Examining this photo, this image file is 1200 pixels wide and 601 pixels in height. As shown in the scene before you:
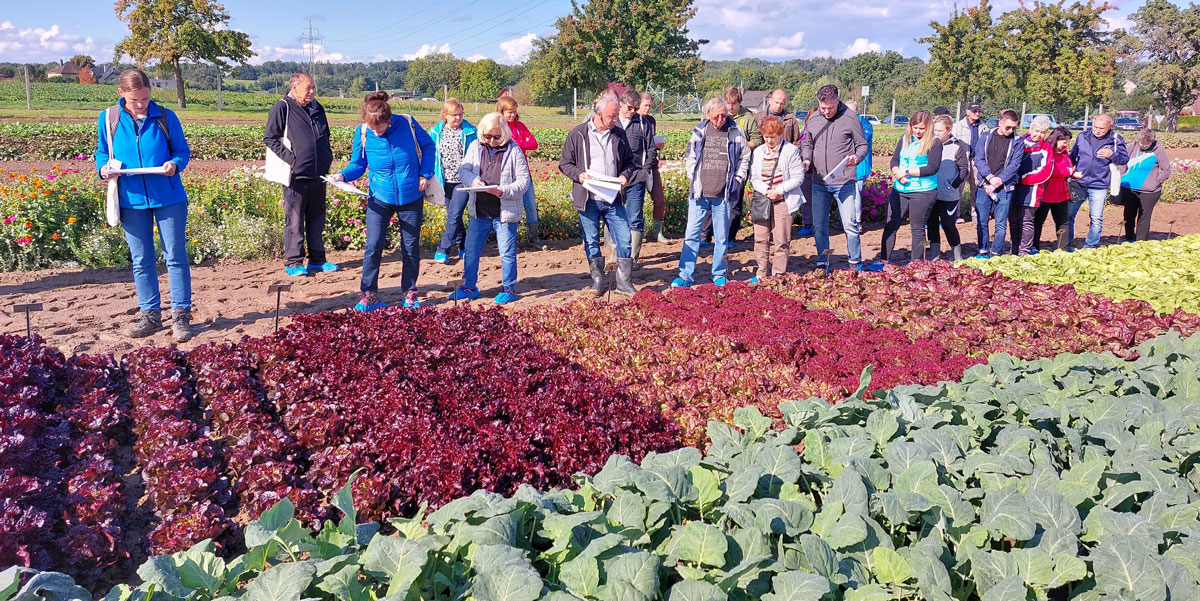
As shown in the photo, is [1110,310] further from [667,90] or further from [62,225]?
[667,90]

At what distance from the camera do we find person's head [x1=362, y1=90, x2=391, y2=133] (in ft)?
19.8

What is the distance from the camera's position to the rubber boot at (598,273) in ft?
23.1

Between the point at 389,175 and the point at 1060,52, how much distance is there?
4191 cm

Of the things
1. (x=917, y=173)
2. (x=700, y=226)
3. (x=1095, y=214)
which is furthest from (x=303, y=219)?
(x=1095, y=214)

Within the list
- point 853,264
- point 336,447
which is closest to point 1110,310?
point 853,264

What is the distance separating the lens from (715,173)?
7184 mm

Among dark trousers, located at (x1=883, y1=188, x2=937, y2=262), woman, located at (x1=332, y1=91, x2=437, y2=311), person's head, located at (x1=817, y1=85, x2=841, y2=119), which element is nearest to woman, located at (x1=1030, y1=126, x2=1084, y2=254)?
dark trousers, located at (x1=883, y1=188, x2=937, y2=262)

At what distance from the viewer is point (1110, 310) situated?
567cm

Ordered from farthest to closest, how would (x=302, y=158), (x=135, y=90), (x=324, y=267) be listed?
(x=324, y=267) → (x=302, y=158) → (x=135, y=90)

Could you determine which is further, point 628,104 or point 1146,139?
point 1146,139

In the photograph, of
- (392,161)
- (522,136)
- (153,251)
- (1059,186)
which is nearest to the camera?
(153,251)

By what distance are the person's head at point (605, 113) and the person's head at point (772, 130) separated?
142 cm

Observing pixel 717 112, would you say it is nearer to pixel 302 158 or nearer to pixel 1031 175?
pixel 302 158

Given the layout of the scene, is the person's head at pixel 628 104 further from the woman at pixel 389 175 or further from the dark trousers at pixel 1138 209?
the dark trousers at pixel 1138 209
